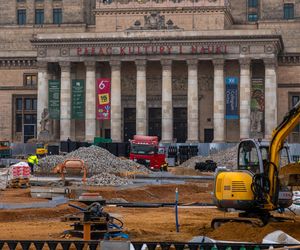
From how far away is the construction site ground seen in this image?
26953mm

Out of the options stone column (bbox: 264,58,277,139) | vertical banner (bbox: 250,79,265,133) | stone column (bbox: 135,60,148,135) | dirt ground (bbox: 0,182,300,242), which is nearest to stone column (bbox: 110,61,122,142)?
stone column (bbox: 135,60,148,135)

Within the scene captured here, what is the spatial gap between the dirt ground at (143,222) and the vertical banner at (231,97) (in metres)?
42.2

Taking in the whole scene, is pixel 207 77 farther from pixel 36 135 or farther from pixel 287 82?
pixel 36 135

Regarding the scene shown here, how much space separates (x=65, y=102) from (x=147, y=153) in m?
19.4

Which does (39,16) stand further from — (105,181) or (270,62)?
(105,181)

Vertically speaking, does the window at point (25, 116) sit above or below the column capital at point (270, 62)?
below

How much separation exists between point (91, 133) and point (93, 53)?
1040 centimetres

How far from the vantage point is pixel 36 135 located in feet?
366

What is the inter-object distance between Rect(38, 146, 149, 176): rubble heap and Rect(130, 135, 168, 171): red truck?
23.8ft

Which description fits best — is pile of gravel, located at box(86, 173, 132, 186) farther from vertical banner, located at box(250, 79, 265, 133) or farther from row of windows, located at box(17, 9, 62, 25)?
row of windows, located at box(17, 9, 62, 25)

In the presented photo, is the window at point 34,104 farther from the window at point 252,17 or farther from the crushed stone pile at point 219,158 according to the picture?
the window at point 252,17

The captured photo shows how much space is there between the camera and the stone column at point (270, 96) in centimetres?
9977

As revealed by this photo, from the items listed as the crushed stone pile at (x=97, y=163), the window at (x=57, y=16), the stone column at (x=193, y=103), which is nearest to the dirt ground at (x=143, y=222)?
the crushed stone pile at (x=97, y=163)

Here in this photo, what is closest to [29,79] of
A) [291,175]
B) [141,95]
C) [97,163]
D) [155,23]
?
[141,95]
